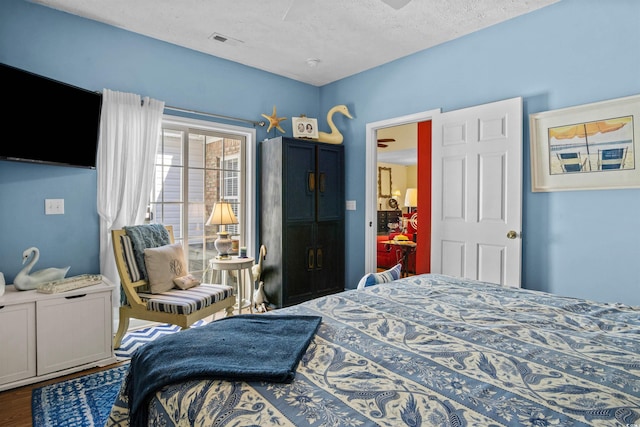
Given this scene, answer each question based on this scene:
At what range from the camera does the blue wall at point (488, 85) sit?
102 inches

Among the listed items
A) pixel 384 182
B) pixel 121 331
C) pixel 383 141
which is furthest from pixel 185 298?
pixel 384 182

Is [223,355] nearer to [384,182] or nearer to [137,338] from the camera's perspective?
[137,338]

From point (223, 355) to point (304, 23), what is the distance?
9.32ft

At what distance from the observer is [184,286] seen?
9.80 ft

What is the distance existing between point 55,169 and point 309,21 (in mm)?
2333

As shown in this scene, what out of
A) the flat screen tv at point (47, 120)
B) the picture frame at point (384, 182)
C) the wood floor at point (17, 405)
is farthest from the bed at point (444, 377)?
the picture frame at point (384, 182)

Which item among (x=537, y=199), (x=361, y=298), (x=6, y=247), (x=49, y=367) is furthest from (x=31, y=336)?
(x=537, y=199)

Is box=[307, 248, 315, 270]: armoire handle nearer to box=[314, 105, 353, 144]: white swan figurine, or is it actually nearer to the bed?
box=[314, 105, 353, 144]: white swan figurine

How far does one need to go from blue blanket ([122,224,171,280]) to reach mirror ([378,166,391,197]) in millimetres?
7947

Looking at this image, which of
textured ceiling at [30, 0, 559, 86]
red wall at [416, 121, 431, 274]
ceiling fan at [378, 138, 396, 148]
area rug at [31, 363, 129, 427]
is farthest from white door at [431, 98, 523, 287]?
ceiling fan at [378, 138, 396, 148]

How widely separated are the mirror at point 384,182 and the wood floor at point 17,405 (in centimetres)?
902

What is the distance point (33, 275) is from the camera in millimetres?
2566

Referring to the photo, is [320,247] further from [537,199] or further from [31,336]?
[31,336]

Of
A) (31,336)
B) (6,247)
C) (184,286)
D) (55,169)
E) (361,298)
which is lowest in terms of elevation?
(31,336)
